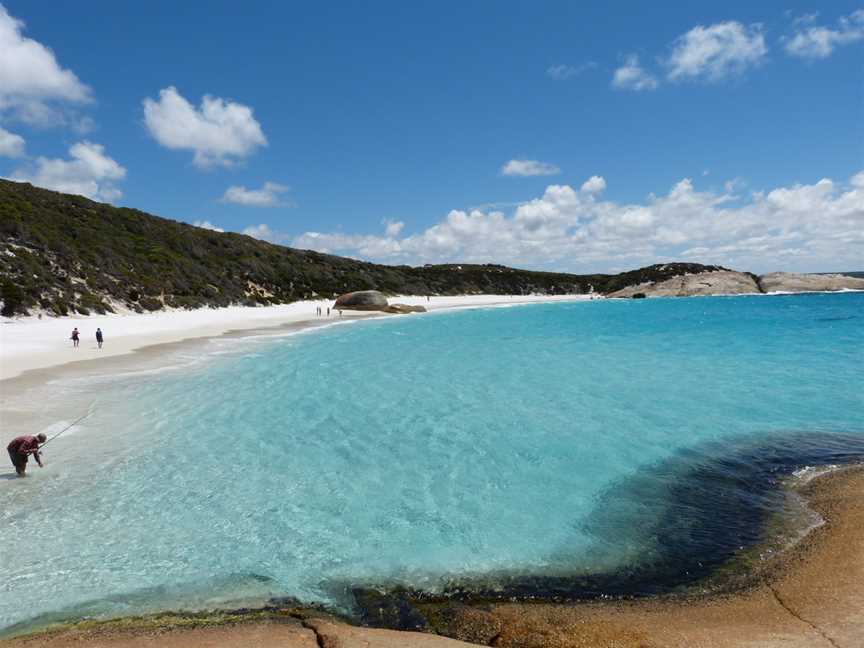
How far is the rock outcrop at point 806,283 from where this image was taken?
4779 inches

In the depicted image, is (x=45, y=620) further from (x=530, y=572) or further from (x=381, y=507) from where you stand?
(x=530, y=572)

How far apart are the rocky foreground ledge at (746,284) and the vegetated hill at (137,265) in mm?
58380

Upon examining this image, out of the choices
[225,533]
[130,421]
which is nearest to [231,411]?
[130,421]

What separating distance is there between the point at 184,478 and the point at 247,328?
120 ft

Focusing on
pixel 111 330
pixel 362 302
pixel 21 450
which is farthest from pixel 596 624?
pixel 362 302

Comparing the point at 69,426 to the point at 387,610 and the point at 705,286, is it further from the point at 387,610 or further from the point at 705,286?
the point at 705,286

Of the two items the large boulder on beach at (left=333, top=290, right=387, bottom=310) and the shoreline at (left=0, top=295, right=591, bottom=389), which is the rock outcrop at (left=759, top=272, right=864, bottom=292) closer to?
the large boulder on beach at (left=333, top=290, right=387, bottom=310)

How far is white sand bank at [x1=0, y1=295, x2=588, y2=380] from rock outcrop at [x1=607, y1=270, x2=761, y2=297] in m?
95.0

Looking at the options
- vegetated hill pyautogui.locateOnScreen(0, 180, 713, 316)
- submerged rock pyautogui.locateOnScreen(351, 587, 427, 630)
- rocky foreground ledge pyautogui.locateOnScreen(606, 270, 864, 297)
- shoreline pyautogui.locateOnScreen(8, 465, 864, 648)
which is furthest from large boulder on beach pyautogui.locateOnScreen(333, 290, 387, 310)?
rocky foreground ledge pyautogui.locateOnScreen(606, 270, 864, 297)

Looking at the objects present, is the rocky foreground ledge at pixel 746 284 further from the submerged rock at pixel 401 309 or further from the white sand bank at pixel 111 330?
the white sand bank at pixel 111 330

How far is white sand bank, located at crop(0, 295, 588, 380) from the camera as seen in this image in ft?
83.4

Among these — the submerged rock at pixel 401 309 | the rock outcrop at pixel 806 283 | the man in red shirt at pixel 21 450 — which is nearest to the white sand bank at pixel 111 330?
the submerged rock at pixel 401 309

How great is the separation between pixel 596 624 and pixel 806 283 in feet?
484

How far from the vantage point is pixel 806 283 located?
404ft
